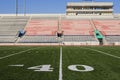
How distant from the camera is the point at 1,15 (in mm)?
79875

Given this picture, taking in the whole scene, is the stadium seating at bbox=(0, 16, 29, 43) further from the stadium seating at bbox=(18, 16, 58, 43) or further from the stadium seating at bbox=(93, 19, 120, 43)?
the stadium seating at bbox=(93, 19, 120, 43)

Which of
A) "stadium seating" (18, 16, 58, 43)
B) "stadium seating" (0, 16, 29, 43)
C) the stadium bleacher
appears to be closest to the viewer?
"stadium seating" (18, 16, 58, 43)

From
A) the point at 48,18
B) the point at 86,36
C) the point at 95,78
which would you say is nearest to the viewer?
the point at 95,78

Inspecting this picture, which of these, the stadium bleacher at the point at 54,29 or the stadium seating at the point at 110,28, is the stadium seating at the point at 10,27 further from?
the stadium seating at the point at 110,28

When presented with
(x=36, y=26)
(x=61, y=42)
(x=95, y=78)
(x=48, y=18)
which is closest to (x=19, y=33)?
(x=36, y=26)

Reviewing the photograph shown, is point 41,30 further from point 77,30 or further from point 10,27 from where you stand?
point 10,27

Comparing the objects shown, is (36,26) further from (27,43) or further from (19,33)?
(27,43)

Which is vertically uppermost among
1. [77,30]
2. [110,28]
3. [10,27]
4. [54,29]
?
[10,27]

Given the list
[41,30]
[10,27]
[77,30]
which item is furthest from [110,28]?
[10,27]

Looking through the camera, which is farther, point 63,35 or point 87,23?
point 87,23

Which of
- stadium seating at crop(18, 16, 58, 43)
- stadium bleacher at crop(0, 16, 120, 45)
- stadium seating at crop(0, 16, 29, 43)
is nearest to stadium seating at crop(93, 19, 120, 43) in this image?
stadium bleacher at crop(0, 16, 120, 45)

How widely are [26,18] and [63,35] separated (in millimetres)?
20009

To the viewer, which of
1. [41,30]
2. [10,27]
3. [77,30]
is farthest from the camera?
[10,27]

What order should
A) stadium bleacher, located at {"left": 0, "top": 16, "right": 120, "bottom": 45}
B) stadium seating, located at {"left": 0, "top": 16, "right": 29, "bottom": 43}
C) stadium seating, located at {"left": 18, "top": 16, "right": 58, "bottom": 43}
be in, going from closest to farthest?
stadium seating, located at {"left": 18, "top": 16, "right": 58, "bottom": 43}, stadium bleacher, located at {"left": 0, "top": 16, "right": 120, "bottom": 45}, stadium seating, located at {"left": 0, "top": 16, "right": 29, "bottom": 43}
